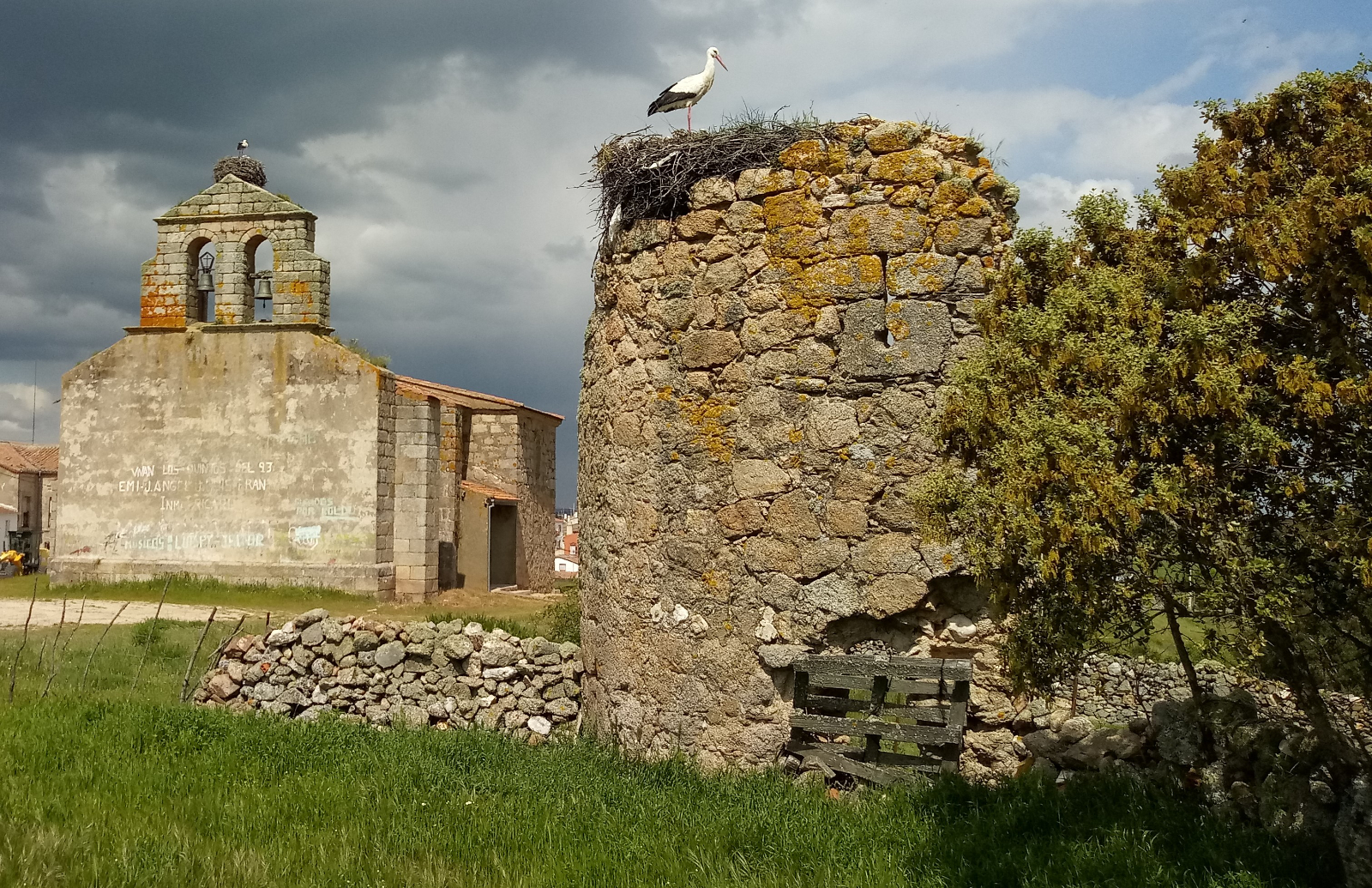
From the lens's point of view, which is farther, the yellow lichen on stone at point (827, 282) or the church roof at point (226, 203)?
the church roof at point (226, 203)

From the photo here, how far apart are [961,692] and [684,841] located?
1802 mm

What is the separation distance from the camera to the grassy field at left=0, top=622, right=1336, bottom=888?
415cm

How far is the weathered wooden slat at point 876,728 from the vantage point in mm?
5539

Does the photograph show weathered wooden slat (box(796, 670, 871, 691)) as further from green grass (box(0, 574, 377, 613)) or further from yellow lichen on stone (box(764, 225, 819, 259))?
green grass (box(0, 574, 377, 613))

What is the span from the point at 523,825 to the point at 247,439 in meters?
15.9

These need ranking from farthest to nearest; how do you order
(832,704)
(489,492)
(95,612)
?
(489,492) → (95,612) → (832,704)

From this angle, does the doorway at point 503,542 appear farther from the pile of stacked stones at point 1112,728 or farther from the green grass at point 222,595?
the pile of stacked stones at point 1112,728

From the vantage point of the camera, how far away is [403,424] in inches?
745

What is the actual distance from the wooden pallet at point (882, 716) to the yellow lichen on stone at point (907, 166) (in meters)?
2.67

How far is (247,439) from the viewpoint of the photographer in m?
19.1

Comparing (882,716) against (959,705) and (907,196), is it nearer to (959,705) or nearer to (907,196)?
(959,705)

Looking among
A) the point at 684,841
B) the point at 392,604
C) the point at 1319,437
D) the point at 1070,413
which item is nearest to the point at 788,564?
the point at 684,841

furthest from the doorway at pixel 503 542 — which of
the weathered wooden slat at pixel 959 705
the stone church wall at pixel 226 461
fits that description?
the weathered wooden slat at pixel 959 705

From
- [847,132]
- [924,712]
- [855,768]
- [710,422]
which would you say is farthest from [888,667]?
[847,132]
